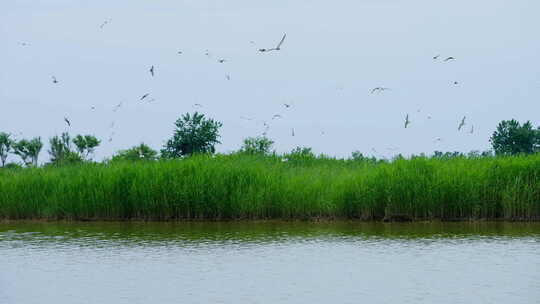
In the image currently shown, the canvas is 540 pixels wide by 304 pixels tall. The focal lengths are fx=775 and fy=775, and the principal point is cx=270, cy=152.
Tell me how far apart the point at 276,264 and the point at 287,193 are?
20.5 ft

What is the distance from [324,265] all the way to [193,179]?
24.1 ft

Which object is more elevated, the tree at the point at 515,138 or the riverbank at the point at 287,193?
the tree at the point at 515,138

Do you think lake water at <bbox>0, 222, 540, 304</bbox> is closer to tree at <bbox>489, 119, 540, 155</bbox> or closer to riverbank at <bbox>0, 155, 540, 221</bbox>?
riverbank at <bbox>0, 155, 540, 221</bbox>

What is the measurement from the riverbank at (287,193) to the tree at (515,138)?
13.9 m

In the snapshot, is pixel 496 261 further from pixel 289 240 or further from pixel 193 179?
pixel 193 179

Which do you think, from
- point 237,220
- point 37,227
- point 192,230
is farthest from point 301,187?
point 37,227

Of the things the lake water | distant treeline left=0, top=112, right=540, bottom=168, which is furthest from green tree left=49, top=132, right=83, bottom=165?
the lake water

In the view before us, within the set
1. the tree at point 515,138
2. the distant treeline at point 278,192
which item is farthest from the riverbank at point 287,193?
the tree at point 515,138

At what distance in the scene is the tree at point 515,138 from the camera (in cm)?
3225

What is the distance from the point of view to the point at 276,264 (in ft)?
38.1

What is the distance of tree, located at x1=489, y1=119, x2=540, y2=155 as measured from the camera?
106 ft

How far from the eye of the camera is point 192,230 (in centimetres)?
1634

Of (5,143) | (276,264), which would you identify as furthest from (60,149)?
(276,264)

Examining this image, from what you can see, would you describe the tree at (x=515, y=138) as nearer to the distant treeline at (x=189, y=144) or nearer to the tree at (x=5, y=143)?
the distant treeline at (x=189, y=144)
